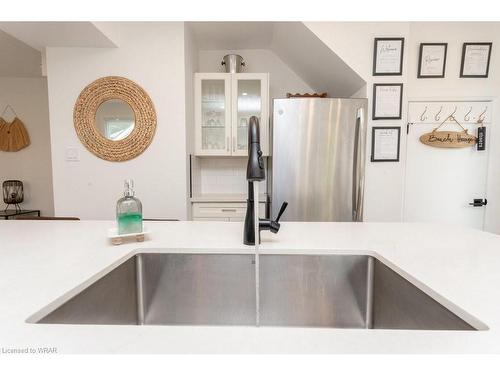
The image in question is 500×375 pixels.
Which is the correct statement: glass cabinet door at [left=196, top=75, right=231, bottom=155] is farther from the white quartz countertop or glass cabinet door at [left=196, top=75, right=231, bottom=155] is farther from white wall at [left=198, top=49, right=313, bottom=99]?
the white quartz countertop

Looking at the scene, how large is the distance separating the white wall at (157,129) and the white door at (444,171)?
2.21 m

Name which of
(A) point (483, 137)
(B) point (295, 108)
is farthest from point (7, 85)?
(A) point (483, 137)

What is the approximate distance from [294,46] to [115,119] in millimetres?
1865

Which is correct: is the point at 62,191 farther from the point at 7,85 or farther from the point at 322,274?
the point at 7,85

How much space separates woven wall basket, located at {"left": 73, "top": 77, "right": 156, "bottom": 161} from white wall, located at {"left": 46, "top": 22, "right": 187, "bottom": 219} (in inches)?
2.1

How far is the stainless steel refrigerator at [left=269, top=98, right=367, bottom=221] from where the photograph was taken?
86.9 inches

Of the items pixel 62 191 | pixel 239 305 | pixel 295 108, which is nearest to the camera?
pixel 239 305

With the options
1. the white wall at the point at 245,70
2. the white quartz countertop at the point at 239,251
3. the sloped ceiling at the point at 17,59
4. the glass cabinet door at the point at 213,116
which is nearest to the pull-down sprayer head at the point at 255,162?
the white quartz countertop at the point at 239,251

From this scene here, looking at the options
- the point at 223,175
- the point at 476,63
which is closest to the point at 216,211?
the point at 223,175

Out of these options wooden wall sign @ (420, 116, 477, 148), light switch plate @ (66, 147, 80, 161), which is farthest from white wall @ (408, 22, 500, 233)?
light switch plate @ (66, 147, 80, 161)

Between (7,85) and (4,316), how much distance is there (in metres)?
5.24

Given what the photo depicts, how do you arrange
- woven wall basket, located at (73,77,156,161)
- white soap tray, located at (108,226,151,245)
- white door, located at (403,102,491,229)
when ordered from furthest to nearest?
white door, located at (403,102,491,229) < woven wall basket, located at (73,77,156,161) < white soap tray, located at (108,226,151,245)

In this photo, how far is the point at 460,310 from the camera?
1.65 feet
